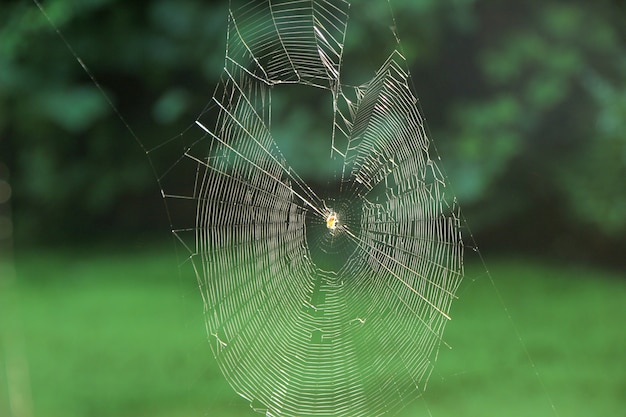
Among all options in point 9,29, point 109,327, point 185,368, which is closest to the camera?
point 9,29

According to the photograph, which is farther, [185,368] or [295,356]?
[185,368]

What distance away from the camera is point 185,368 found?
182 cm

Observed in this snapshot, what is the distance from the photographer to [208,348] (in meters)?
1.72

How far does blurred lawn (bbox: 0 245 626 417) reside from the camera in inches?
65.4

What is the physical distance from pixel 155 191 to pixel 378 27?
2.67ft

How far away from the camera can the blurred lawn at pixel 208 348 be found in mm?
1660

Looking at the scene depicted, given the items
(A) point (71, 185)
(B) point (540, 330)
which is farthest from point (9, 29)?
(B) point (540, 330)

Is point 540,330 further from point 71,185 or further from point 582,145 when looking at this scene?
point 71,185

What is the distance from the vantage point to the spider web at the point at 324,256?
1.38 metres

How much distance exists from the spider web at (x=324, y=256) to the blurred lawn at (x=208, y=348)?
153mm

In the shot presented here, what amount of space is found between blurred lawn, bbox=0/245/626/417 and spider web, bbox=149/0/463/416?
0.50 feet

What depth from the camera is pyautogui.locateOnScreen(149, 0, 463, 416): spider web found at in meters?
1.38

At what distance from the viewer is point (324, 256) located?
170 cm

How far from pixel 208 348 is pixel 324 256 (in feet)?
1.09
